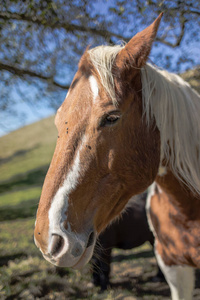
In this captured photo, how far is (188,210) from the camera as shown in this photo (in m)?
2.02

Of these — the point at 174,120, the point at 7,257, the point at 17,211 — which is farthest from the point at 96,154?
the point at 17,211

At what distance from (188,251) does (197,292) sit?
2.21 metres

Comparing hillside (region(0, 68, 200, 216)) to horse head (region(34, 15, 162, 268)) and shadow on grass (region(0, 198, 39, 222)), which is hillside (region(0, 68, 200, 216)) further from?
horse head (region(34, 15, 162, 268))

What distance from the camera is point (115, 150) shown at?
1583mm

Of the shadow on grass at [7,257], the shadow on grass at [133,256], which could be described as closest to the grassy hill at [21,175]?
the shadow on grass at [7,257]

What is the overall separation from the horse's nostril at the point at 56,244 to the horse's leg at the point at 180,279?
149cm

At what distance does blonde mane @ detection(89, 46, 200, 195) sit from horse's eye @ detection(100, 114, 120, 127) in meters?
0.30

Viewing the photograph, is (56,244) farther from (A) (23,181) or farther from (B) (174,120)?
(A) (23,181)

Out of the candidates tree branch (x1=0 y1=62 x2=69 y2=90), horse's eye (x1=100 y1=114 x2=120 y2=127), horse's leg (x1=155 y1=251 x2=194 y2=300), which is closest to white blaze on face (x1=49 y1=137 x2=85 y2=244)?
horse's eye (x1=100 y1=114 x2=120 y2=127)

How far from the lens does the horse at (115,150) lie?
140cm

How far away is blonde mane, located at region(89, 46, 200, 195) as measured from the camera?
1.77m

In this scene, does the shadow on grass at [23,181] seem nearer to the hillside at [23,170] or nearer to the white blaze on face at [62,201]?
the hillside at [23,170]

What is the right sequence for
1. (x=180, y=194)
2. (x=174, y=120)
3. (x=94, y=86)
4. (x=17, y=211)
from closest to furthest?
(x=94, y=86), (x=174, y=120), (x=180, y=194), (x=17, y=211)

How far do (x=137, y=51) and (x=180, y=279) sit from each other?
2.21 m
